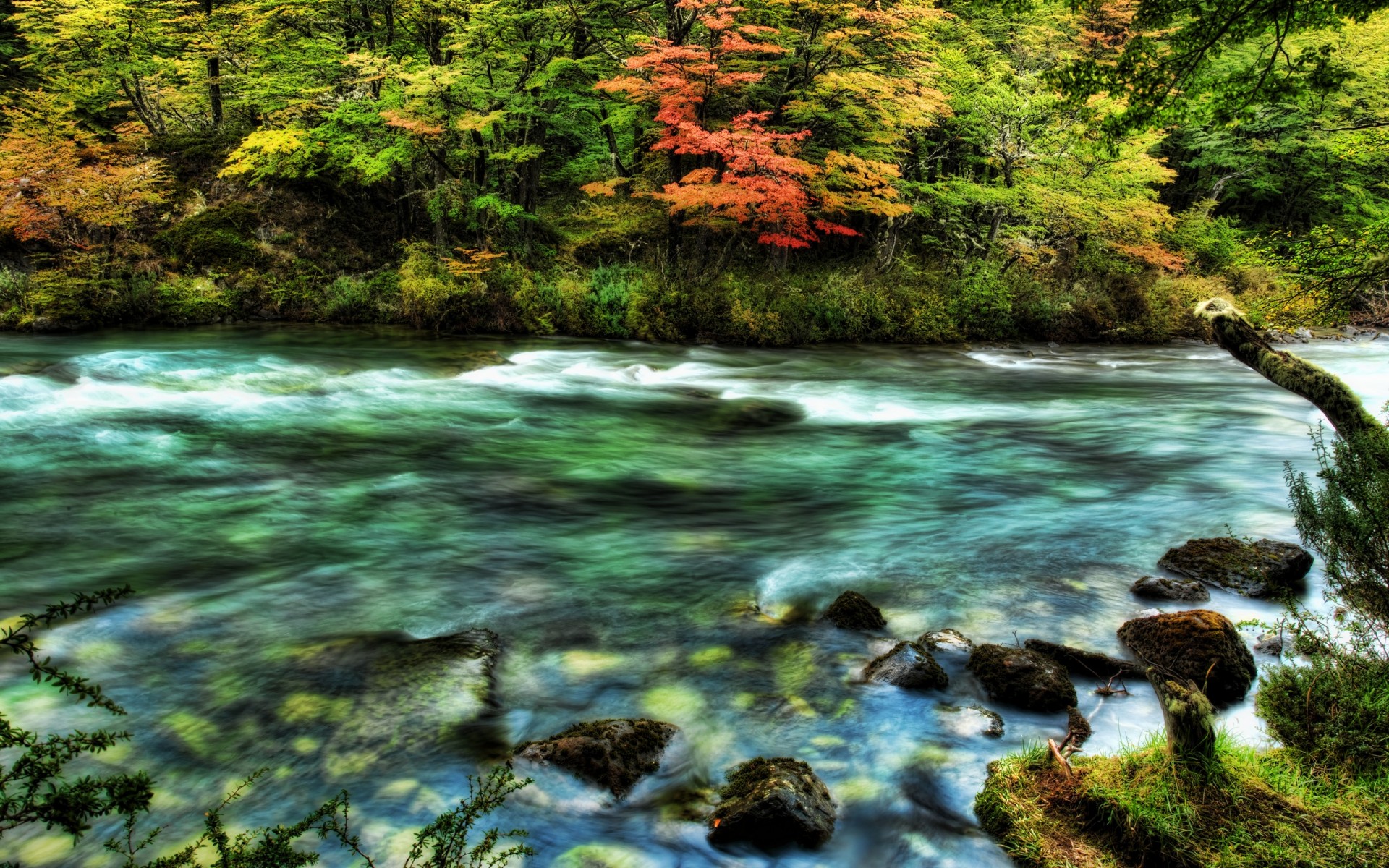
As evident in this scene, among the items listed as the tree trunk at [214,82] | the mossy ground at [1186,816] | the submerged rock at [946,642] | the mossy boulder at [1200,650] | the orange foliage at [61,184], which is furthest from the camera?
the tree trunk at [214,82]

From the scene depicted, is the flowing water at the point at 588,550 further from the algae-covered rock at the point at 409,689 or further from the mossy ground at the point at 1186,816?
the mossy ground at the point at 1186,816

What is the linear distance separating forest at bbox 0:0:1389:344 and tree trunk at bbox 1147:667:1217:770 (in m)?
13.0

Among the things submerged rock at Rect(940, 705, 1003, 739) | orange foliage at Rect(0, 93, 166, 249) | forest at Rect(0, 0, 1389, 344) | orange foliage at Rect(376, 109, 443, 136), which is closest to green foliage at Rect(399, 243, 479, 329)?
forest at Rect(0, 0, 1389, 344)

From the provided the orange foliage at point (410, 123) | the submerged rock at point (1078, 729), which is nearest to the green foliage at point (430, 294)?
the orange foliage at point (410, 123)

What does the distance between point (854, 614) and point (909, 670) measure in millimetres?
794

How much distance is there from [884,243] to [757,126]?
6953 mm

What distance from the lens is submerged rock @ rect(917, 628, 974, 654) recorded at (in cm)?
466

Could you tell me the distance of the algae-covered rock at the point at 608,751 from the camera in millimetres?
3580

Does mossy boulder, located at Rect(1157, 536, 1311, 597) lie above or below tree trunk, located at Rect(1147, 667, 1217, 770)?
below

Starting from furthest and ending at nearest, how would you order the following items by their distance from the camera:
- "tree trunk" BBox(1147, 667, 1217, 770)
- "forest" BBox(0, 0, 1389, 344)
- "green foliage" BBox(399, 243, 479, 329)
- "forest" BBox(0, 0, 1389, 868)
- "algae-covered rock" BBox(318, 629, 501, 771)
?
"green foliage" BBox(399, 243, 479, 329)
"forest" BBox(0, 0, 1389, 344)
"algae-covered rock" BBox(318, 629, 501, 771)
"forest" BBox(0, 0, 1389, 868)
"tree trunk" BBox(1147, 667, 1217, 770)

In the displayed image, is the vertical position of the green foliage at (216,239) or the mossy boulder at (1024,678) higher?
the green foliage at (216,239)

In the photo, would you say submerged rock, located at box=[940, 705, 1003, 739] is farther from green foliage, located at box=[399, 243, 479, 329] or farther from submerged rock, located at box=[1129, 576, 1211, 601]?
green foliage, located at box=[399, 243, 479, 329]

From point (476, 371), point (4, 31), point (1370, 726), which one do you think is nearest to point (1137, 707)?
point (1370, 726)

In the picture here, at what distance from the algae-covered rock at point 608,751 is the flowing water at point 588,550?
0.10 meters
